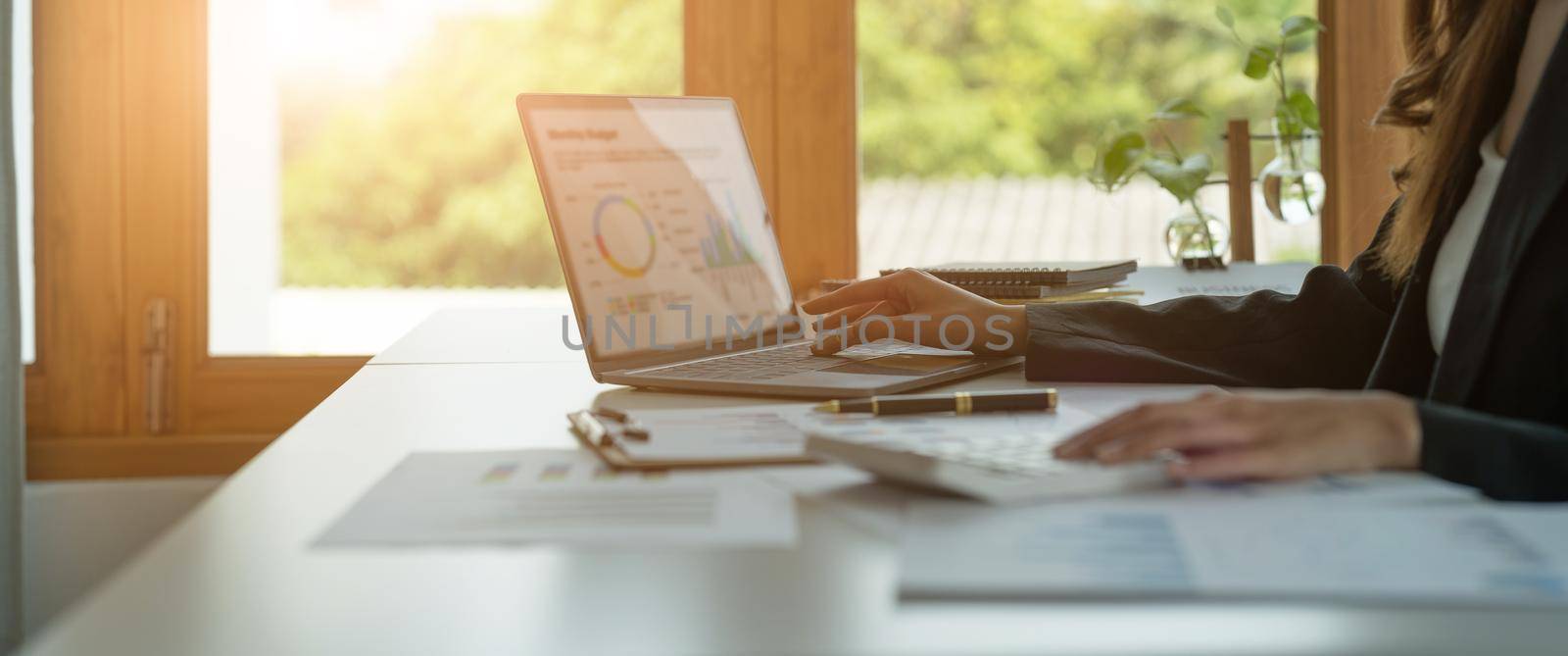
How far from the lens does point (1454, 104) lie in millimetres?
1141

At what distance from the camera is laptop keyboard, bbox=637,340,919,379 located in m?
1.13

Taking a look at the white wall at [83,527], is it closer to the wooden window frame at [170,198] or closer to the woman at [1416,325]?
the wooden window frame at [170,198]

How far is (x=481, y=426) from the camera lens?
0.93 meters

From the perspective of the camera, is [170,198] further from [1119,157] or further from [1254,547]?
[1254,547]

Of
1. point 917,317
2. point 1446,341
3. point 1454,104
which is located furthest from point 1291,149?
point 1446,341

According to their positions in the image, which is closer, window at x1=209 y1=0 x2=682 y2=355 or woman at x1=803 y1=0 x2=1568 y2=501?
woman at x1=803 y1=0 x2=1568 y2=501

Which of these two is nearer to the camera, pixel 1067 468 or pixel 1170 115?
pixel 1067 468

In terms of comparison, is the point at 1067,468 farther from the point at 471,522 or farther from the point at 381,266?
the point at 381,266

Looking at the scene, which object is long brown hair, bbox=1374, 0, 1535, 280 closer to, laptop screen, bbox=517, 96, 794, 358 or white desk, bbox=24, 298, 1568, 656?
laptop screen, bbox=517, 96, 794, 358

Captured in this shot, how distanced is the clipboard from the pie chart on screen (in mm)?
316

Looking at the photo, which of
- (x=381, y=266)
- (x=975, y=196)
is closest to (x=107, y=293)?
(x=381, y=266)

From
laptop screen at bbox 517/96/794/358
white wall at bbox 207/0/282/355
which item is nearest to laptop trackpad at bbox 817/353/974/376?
laptop screen at bbox 517/96/794/358

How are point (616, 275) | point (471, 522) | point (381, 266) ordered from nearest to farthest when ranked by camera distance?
point (471, 522)
point (616, 275)
point (381, 266)

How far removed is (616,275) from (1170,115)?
1.34 metres
